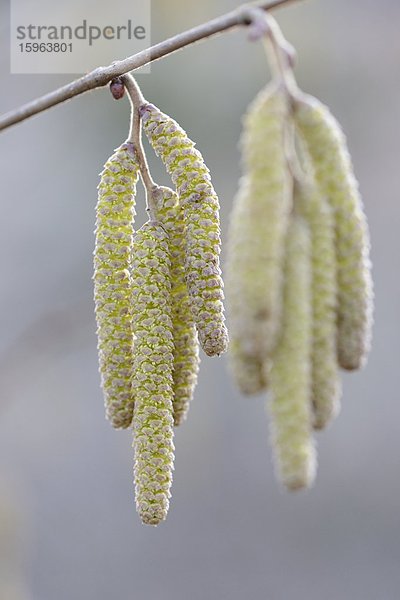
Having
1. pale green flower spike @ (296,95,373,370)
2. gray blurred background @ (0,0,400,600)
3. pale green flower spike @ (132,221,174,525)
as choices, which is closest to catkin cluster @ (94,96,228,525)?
pale green flower spike @ (132,221,174,525)

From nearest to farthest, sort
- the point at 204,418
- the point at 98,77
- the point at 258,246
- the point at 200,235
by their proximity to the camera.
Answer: the point at 258,246, the point at 200,235, the point at 98,77, the point at 204,418

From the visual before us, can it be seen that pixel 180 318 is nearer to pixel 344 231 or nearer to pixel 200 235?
pixel 200 235

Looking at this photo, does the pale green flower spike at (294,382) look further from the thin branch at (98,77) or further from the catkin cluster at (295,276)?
the thin branch at (98,77)

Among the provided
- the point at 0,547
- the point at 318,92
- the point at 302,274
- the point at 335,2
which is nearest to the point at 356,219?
the point at 302,274

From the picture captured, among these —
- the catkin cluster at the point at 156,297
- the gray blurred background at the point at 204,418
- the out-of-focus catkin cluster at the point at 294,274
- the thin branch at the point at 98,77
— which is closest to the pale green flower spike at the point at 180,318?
the catkin cluster at the point at 156,297

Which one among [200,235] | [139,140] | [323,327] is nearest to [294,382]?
[323,327]

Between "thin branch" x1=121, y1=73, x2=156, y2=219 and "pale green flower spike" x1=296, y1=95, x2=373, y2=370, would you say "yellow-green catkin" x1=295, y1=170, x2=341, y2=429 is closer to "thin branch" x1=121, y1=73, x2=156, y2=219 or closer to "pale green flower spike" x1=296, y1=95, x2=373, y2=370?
"pale green flower spike" x1=296, y1=95, x2=373, y2=370

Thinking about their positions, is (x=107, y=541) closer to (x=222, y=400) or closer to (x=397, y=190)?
(x=222, y=400)
